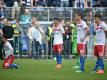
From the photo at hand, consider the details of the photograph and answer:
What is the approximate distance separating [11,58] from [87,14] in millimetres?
9867

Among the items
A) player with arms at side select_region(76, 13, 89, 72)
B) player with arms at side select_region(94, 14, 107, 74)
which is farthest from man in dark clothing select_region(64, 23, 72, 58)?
player with arms at side select_region(94, 14, 107, 74)

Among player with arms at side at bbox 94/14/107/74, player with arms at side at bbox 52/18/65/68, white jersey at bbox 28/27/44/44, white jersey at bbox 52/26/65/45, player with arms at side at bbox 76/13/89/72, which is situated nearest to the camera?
player with arms at side at bbox 94/14/107/74

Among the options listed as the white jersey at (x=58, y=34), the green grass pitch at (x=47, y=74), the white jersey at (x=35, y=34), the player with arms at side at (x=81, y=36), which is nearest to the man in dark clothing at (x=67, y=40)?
the white jersey at (x=35, y=34)

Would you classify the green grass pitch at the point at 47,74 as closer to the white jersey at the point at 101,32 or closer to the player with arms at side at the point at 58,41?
the player with arms at side at the point at 58,41

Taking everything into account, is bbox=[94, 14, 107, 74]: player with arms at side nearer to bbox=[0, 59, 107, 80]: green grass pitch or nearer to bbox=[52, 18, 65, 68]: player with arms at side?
bbox=[0, 59, 107, 80]: green grass pitch

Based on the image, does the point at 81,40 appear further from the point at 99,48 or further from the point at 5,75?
the point at 5,75

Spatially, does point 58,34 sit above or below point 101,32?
below

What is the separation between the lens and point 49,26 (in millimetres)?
31359

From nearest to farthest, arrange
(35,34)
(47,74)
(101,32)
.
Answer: (47,74) < (101,32) < (35,34)

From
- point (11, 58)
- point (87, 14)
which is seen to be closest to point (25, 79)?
point (11, 58)

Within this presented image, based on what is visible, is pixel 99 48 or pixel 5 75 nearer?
pixel 5 75

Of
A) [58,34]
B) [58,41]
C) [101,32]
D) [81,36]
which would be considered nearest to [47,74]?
[81,36]

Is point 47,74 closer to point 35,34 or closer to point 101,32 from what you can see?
point 101,32

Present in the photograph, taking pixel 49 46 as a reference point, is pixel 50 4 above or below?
above
